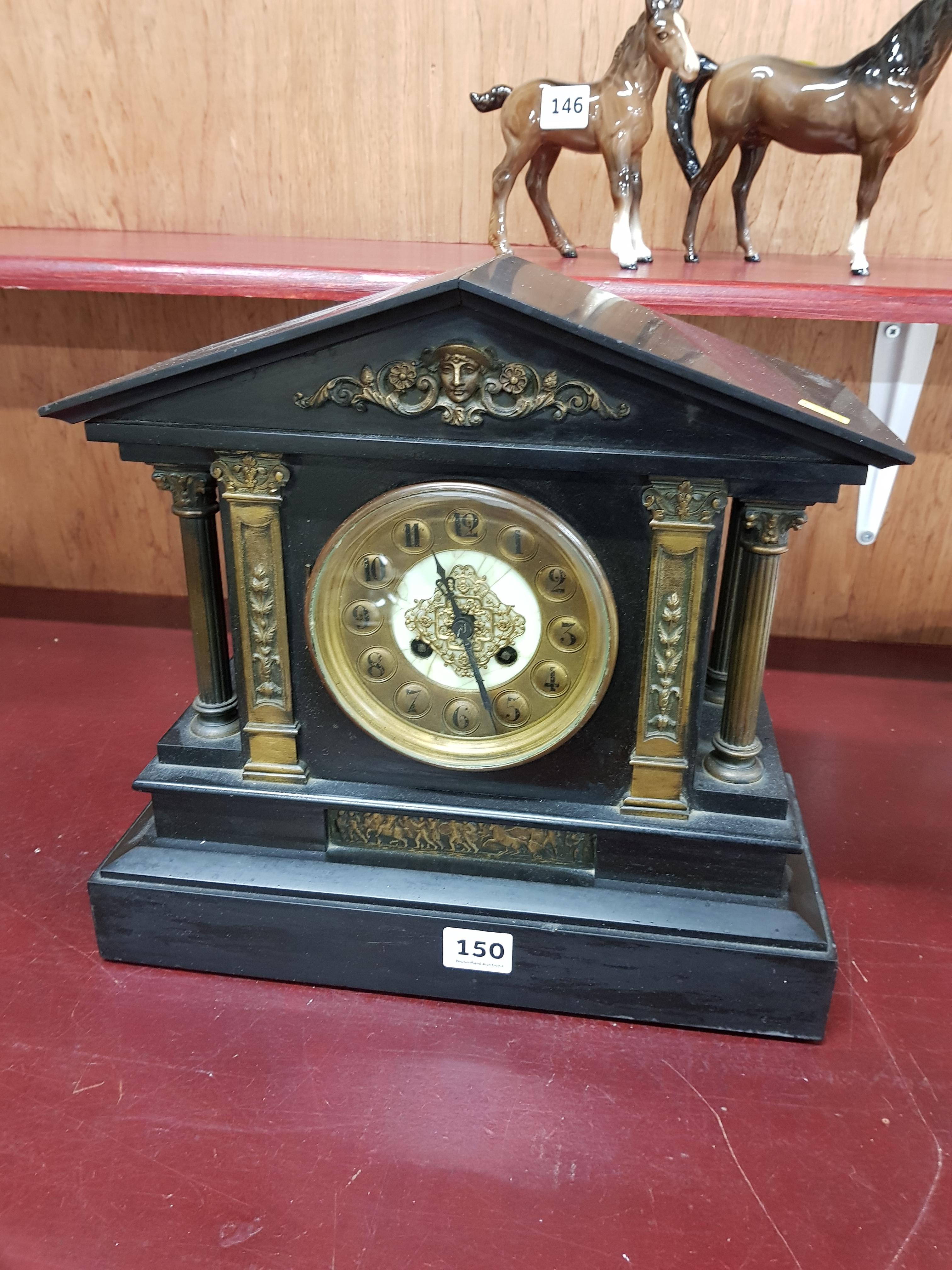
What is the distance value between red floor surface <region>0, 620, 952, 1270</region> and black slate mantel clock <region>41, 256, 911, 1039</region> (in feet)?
0.20

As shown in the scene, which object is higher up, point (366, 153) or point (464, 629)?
point (366, 153)

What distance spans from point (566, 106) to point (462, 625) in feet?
2.60

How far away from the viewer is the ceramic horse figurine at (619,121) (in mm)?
1275

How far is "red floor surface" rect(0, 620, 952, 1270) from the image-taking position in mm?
905

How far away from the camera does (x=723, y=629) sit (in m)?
1.43

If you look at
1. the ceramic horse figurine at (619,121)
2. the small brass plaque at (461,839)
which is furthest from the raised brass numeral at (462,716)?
the ceramic horse figurine at (619,121)

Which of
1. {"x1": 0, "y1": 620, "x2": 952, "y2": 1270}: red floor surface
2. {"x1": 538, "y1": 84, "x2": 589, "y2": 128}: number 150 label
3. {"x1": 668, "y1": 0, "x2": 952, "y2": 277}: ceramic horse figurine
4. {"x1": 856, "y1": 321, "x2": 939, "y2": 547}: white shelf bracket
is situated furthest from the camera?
{"x1": 856, "y1": 321, "x2": 939, "y2": 547}: white shelf bracket

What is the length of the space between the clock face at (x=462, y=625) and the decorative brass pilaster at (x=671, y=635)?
5 cm

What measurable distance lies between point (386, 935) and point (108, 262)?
3.39 ft

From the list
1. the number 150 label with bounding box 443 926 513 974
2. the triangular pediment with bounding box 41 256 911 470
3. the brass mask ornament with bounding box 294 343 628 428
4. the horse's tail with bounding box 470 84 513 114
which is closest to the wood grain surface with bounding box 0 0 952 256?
the horse's tail with bounding box 470 84 513 114

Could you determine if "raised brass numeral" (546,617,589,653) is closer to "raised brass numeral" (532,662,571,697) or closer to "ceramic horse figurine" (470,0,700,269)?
"raised brass numeral" (532,662,571,697)

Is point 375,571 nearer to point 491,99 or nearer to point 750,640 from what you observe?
point 750,640

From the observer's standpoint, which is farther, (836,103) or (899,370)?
(899,370)

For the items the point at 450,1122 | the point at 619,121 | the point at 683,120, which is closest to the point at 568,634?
the point at 450,1122
